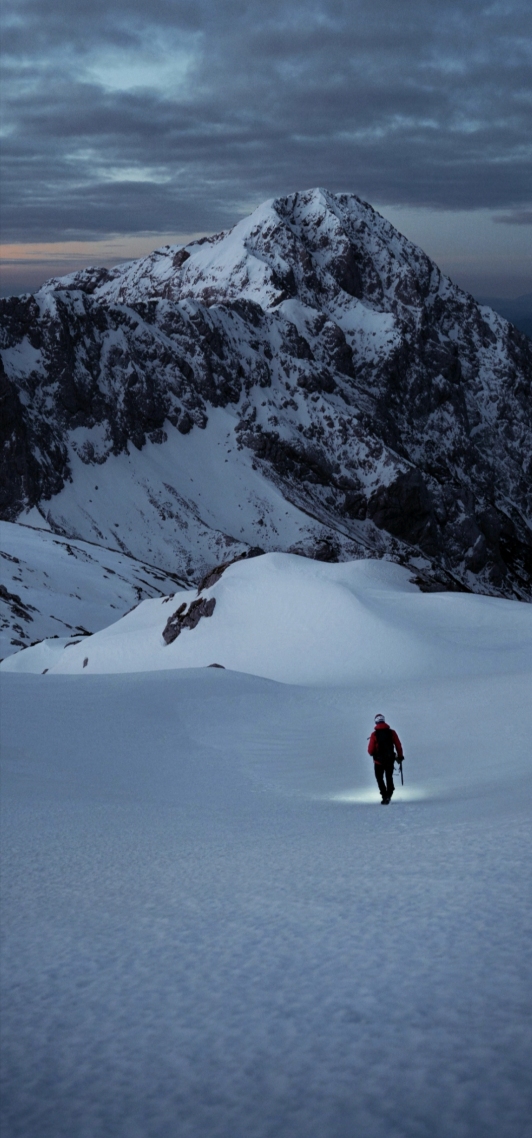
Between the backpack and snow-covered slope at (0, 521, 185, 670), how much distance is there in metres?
39.3

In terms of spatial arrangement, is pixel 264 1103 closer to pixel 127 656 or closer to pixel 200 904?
pixel 200 904

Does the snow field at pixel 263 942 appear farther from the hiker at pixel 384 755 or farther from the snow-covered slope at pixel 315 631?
the snow-covered slope at pixel 315 631

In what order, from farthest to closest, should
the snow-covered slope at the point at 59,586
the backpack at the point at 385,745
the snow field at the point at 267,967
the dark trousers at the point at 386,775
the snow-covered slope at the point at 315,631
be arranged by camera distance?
the snow-covered slope at the point at 59,586 → the snow-covered slope at the point at 315,631 → the backpack at the point at 385,745 → the dark trousers at the point at 386,775 → the snow field at the point at 267,967

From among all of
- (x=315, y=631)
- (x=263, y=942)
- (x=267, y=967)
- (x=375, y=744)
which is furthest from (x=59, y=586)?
(x=267, y=967)

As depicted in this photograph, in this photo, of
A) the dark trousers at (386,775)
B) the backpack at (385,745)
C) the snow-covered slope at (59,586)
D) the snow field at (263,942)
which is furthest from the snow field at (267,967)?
the snow-covered slope at (59,586)

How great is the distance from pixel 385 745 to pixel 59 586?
67654 millimetres

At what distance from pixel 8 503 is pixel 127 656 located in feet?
408

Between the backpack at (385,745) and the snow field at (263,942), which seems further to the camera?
the backpack at (385,745)

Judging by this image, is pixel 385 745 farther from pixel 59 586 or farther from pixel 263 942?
pixel 59 586

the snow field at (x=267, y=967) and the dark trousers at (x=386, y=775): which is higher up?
the snow field at (x=267, y=967)

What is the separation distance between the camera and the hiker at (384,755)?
1455 centimetres

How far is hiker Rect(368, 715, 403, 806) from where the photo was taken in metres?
14.5

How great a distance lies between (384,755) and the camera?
1466 centimetres

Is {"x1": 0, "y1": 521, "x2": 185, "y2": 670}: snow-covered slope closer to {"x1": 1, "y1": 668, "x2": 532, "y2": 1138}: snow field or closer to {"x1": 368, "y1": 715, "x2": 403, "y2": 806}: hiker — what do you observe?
{"x1": 368, "y1": 715, "x2": 403, "y2": 806}: hiker
